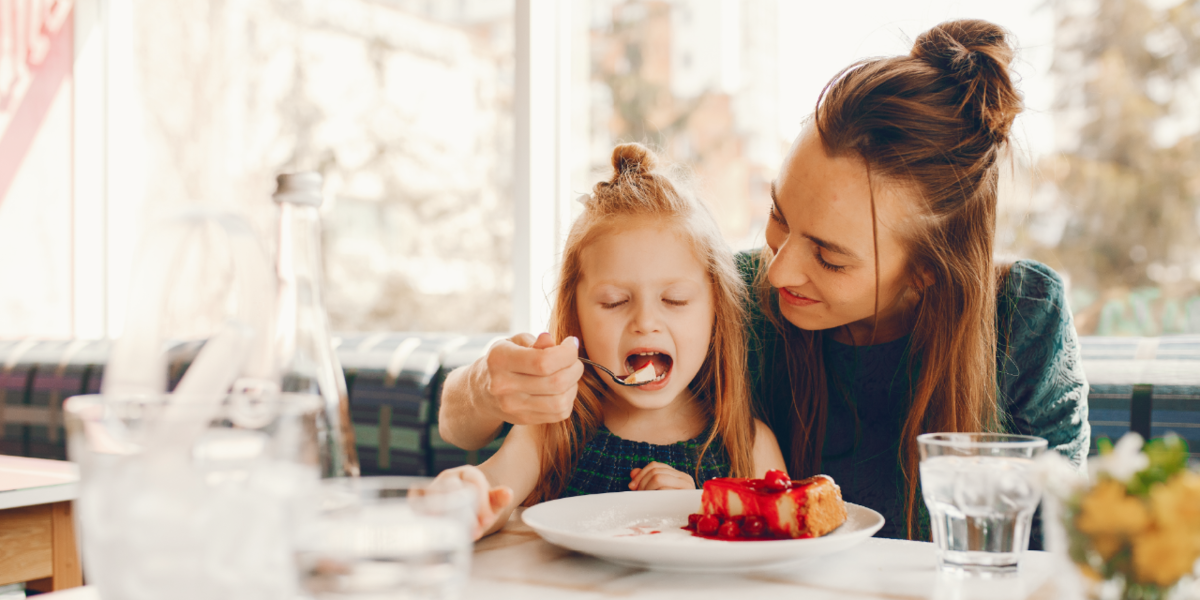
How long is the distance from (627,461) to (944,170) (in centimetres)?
73

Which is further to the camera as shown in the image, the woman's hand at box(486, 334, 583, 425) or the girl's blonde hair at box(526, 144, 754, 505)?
the girl's blonde hair at box(526, 144, 754, 505)

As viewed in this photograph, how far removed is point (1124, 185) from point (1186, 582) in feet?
14.1

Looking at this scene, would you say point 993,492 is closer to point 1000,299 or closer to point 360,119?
point 1000,299

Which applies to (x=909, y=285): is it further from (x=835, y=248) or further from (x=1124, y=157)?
(x=1124, y=157)

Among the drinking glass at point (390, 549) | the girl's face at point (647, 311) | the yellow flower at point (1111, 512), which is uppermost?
the girl's face at point (647, 311)

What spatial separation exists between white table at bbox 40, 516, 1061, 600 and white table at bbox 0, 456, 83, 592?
86 cm

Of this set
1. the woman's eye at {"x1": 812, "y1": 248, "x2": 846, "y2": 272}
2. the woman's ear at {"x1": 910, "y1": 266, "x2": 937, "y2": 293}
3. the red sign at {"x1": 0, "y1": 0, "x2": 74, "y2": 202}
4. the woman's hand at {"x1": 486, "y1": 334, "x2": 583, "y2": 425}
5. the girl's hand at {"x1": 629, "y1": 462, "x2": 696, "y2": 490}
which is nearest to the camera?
the woman's hand at {"x1": 486, "y1": 334, "x2": 583, "y2": 425}

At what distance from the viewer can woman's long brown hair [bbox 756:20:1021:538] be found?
4.50 ft

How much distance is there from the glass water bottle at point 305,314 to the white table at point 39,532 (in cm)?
102

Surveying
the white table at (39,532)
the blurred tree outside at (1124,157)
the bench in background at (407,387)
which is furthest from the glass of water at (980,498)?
the blurred tree outside at (1124,157)

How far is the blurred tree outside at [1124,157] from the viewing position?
3.80m

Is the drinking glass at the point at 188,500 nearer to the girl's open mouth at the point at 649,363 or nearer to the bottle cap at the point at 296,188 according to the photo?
the bottle cap at the point at 296,188

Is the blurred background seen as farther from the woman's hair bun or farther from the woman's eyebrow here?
the woman's eyebrow

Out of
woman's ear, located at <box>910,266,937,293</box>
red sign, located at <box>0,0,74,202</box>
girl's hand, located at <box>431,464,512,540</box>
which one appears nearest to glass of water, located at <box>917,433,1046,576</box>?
girl's hand, located at <box>431,464,512,540</box>
